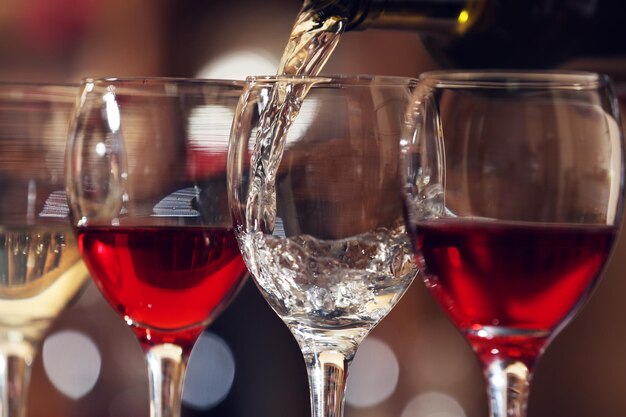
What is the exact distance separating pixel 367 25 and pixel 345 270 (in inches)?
8.3

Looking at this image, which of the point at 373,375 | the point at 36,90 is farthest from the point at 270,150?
the point at 373,375

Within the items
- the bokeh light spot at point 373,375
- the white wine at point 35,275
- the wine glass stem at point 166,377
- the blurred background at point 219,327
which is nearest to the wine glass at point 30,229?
the white wine at point 35,275

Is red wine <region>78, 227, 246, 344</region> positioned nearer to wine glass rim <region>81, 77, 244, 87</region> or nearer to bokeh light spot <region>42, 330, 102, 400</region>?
wine glass rim <region>81, 77, 244, 87</region>

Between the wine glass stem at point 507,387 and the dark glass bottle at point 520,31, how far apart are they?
0.31m

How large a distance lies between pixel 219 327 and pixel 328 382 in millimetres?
1125

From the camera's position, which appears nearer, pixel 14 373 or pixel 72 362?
pixel 14 373

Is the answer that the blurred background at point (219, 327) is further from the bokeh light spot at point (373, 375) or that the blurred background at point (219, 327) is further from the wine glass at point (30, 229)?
the wine glass at point (30, 229)

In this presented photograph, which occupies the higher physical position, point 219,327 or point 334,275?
point 219,327

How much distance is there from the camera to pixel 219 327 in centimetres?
164

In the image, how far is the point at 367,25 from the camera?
655mm

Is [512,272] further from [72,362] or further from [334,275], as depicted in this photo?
[72,362]

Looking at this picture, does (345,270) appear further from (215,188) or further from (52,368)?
(52,368)

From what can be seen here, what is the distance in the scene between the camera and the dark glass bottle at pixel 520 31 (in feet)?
2.35

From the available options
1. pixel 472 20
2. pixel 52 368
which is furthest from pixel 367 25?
pixel 52 368
